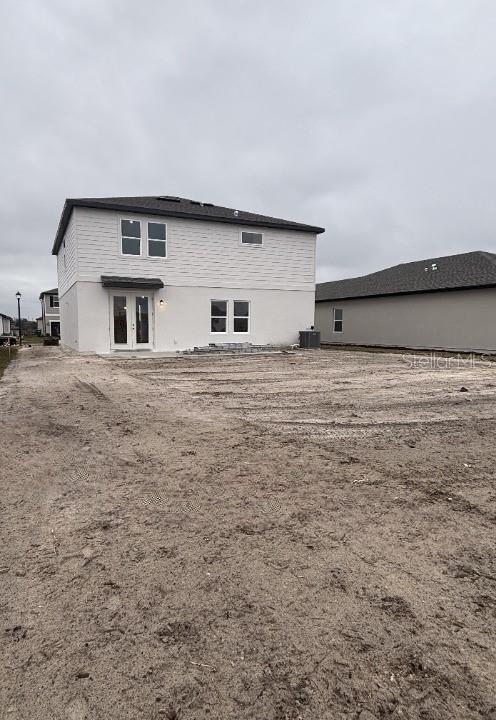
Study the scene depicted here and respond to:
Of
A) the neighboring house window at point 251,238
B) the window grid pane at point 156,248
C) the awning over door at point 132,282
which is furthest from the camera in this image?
the neighboring house window at point 251,238

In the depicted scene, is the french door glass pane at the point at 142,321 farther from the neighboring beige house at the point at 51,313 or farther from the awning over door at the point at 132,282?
the neighboring beige house at the point at 51,313

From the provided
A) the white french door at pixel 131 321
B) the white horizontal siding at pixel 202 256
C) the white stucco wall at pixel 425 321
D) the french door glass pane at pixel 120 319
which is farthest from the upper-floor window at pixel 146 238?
the white stucco wall at pixel 425 321

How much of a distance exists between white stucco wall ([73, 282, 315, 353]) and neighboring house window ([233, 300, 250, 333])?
0.20 meters

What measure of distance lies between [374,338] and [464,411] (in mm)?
18401

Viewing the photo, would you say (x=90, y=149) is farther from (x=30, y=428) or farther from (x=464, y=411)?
(x=464, y=411)

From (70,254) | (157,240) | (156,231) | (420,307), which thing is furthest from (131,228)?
(420,307)

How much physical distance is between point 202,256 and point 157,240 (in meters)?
A: 2.13

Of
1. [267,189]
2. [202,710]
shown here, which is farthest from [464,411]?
[267,189]

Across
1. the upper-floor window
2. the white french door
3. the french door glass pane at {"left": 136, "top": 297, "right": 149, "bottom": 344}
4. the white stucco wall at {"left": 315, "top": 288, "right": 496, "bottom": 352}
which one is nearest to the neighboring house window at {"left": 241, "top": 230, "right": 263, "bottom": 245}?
Result: the upper-floor window

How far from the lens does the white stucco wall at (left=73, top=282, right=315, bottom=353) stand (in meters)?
16.3

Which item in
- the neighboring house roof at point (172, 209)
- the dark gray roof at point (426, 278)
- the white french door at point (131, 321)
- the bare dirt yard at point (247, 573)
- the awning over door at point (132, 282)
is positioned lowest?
the bare dirt yard at point (247, 573)

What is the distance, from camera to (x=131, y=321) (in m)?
17.0

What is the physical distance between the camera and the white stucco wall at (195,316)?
16266mm

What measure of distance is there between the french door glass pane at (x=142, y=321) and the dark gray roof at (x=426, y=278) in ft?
45.2
